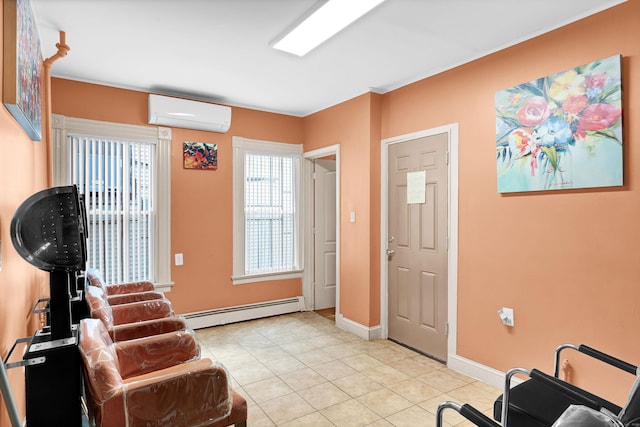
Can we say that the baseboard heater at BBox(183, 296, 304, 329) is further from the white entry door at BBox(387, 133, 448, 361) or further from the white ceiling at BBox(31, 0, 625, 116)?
the white ceiling at BBox(31, 0, 625, 116)

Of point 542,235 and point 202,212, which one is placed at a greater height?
point 202,212

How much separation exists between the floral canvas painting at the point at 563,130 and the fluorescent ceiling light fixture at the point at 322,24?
1.26m

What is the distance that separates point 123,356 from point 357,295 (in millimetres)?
2412

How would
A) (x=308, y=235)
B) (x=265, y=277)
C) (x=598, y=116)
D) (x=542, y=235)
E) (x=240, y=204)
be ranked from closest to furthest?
(x=598, y=116), (x=542, y=235), (x=240, y=204), (x=265, y=277), (x=308, y=235)

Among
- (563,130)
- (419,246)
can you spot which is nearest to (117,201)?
(419,246)

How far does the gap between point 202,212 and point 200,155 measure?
629 mm

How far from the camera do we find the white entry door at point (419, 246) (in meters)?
3.23

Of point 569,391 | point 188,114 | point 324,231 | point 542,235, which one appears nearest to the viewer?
point 569,391

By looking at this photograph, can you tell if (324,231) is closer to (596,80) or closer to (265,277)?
(265,277)

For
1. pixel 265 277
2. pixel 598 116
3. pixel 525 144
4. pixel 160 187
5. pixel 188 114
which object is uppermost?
pixel 188 114

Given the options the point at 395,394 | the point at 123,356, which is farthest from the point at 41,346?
the point at 395,394

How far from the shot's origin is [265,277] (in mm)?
4559

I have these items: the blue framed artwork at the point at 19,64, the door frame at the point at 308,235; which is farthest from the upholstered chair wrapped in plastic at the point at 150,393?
the door frame at the point at 308,235

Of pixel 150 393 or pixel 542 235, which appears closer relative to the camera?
pixel 150 393
